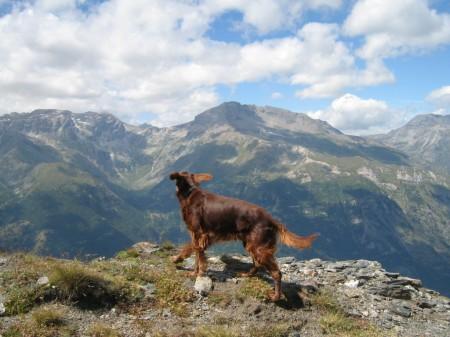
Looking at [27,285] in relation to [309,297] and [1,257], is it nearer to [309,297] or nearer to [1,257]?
[1,257]

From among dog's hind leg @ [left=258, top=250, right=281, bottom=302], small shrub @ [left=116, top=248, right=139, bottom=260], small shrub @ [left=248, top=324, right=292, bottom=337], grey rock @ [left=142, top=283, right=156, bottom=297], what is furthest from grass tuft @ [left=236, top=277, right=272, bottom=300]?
small shrub @ [left=116, top=248, right=139, bottom=260]

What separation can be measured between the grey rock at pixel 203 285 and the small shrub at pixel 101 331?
293 centimetres

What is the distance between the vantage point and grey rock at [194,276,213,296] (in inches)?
470

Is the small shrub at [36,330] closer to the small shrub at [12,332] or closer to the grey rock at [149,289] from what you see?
the small shrub at [12,332]

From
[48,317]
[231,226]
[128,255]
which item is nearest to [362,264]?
[231,226]

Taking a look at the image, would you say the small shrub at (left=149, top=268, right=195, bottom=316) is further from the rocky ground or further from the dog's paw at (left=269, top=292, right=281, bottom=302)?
the dog's paw at (left=269, top=292, right=281, bottom=302)

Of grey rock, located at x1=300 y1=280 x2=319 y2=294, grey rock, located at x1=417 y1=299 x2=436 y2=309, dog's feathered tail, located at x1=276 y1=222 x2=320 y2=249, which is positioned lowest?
grey rock, located at x1=417 y1=299 x2=436 y2=309

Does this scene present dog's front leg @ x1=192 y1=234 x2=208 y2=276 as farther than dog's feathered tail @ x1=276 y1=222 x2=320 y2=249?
Yes

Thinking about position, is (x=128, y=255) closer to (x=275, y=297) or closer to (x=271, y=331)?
(x=275, y=297)

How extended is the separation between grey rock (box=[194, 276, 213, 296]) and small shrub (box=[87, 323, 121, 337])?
9.62 ft

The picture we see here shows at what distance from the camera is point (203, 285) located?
1211cm

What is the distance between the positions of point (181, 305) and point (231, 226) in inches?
100

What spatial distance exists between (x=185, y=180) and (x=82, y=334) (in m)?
5.39

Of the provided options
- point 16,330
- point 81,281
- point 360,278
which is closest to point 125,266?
point 81,281
